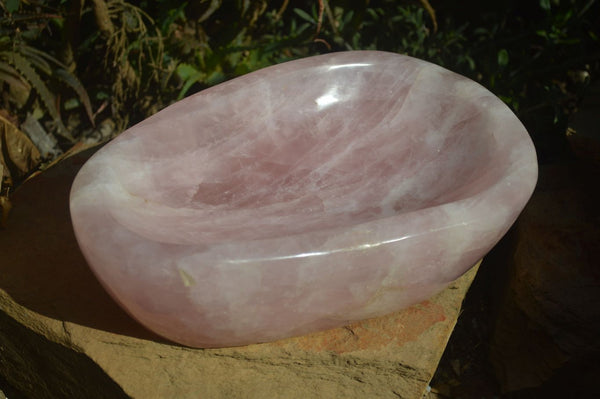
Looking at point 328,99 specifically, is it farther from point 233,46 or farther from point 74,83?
point 74,83

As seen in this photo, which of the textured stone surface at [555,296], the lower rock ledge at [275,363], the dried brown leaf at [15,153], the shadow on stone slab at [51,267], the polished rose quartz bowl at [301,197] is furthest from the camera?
the dried brown leaf at [15,153]

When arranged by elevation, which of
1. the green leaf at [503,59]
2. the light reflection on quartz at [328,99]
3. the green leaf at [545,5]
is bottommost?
the green leaf at [503,59]

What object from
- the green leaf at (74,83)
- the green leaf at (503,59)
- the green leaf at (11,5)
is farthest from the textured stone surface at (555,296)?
the green leaf at (11,5)

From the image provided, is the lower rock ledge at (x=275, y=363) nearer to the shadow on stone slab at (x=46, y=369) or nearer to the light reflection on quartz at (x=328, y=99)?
the shadow on stone slab at (x=46, y=369)

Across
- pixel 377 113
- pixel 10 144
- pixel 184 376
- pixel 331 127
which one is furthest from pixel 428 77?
pixel 10 144

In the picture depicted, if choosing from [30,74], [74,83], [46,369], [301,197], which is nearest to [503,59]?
[301,197]

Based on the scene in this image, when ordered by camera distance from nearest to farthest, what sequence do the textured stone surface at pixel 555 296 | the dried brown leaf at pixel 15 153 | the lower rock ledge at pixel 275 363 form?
the lower rock ledge at pixel 275 363, the textured stone surface at pixel 555 296, the dried brown leaf at pixel 15 153

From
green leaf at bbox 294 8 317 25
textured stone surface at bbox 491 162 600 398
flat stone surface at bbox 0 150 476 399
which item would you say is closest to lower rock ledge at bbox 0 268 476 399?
flat stone surface at bbox 0 150 476 399
